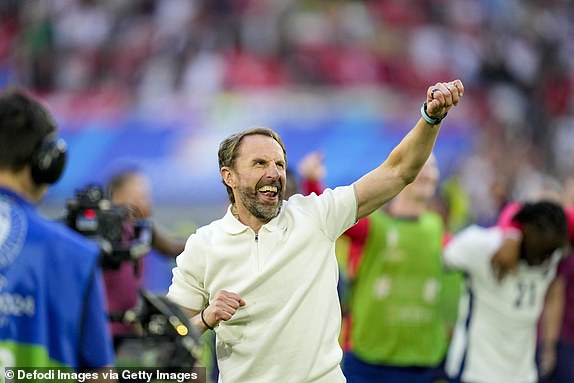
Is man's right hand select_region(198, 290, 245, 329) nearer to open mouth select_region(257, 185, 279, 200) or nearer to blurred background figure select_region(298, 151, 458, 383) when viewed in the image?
open mouth select_region(257, 185, 279, 200)

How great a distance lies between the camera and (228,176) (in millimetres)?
5047

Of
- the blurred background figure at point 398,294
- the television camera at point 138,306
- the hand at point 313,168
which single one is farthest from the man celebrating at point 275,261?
the blurred background figure at point 398,294

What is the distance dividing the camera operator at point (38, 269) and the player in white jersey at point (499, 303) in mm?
4300

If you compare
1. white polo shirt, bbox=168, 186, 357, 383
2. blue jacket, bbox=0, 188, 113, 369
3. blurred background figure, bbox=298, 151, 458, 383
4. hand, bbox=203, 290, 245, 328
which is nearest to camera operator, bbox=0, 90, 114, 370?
blue jacket, bbox=0, 188, 113, 369

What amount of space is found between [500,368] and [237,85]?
43.7ft

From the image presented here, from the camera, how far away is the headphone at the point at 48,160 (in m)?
3.51

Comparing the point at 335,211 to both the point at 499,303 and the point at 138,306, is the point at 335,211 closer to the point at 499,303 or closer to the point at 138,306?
the point at 138,306

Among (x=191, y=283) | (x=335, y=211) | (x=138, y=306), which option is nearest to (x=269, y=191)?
(x=335, y=211)

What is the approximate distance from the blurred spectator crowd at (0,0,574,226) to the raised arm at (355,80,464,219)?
14771mm

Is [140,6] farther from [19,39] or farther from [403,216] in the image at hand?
[403,216]

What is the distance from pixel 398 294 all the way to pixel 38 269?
4.95 m

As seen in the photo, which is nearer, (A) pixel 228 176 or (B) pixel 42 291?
(B) pixel 42 291

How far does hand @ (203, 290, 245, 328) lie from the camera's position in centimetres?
466

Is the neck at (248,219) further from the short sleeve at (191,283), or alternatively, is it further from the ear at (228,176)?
the short sleeve at (191,283)
